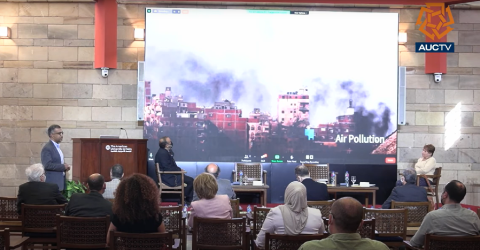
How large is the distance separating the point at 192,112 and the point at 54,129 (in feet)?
11.2

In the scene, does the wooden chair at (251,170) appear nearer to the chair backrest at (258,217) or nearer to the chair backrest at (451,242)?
the chair backrest at (258,217)

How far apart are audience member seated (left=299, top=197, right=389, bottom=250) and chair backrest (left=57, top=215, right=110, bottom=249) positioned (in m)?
2.10

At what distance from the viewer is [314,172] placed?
33.7 ft

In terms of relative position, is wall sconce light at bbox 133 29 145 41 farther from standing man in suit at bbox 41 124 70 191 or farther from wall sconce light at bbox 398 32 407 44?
wall sconce light at bbox 398 32 407 44

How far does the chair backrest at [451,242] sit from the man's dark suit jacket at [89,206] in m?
2.57

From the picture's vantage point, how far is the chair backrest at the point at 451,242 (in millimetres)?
3939

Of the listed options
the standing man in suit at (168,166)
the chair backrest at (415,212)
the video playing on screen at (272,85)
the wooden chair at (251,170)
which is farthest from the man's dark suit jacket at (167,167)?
the chair backrest at (415,212)

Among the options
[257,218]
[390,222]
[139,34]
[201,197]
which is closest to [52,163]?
[201,197]

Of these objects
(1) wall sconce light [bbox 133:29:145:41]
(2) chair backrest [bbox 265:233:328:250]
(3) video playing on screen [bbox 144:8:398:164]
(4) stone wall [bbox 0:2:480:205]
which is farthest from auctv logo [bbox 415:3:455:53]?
(2) chair backrest [bbox 265:233:328:250]

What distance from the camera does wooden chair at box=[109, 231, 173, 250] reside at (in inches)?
149

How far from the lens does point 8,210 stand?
557 centimetres

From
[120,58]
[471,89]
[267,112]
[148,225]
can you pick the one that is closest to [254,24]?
[267,112]

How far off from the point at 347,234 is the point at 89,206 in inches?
100.0

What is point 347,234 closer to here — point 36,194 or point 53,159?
point 36,194
